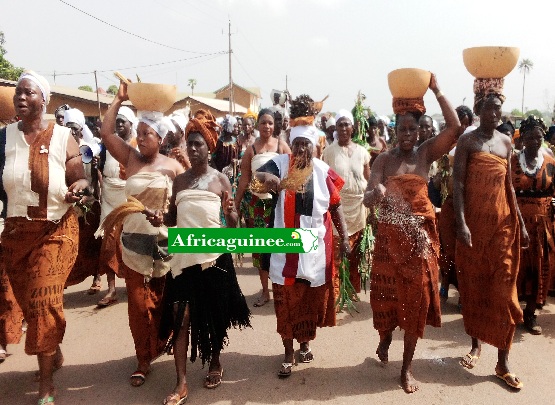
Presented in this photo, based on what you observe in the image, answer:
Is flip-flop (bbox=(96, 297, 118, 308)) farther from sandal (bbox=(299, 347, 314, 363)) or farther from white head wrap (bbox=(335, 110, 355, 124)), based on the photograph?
white head wrap (bbox=(335, 110, 355, 124))

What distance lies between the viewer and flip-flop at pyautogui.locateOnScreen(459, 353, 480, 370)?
12.3 feet

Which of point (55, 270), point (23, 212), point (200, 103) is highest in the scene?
point (200, 103)

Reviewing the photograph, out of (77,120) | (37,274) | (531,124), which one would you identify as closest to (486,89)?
(531,124)

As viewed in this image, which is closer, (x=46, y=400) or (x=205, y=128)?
(x=46, y=400)

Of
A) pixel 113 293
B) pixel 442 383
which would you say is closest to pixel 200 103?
pixel 113 293

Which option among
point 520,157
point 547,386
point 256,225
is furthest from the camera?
point 256,225

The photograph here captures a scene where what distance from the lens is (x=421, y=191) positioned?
11.4ft

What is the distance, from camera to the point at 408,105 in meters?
3.53

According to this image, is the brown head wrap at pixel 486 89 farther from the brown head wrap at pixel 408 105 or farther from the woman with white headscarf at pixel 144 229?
the woman with white headscarf at pixel 144 229

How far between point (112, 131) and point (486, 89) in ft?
9.80

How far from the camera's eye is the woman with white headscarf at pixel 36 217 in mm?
3170

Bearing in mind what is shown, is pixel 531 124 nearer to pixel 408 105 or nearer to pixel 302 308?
pixel 408 105

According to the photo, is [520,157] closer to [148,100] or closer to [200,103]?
[148,100]

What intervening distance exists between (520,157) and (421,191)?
164 centimetres
